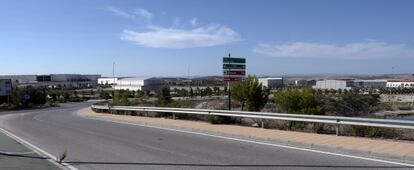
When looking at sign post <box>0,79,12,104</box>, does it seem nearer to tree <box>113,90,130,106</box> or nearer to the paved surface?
tree <box>113,90,130,106</box>

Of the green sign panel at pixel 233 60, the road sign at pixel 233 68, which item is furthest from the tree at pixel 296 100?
the green sign panel at pixel 233 60

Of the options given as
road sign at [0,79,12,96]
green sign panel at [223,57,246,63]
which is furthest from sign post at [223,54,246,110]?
road sign at [0,79,12,96]

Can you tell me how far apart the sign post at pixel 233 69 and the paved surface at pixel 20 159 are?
33.5ft

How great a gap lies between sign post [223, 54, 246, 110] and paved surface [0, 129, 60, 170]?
33.5 ft

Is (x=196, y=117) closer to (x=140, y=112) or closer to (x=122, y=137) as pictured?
(x=122, y=137)

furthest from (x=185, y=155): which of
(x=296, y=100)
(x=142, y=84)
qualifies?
(x=142, y=84)

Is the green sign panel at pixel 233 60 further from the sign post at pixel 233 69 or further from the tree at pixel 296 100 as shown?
the tree at pixel 296 100

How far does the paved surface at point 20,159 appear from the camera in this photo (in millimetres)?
11906

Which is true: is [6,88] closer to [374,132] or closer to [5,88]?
[5,88]

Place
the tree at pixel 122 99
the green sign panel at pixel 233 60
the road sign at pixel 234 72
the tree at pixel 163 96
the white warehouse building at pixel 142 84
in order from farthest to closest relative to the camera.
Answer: the white warehouse building at pixel 142 84, the tree at pixel 163 96, the tree at pixel 122 99, the road sign at pixel 234 72, the green sign panel at pixel 233 60

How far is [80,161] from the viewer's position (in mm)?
12875

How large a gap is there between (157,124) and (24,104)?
6133 centimetres

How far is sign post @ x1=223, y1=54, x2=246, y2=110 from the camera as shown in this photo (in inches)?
954

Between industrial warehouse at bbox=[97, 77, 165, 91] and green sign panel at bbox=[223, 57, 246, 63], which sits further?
industrial warehouse at bbox=[97, 77, 165, 91]
